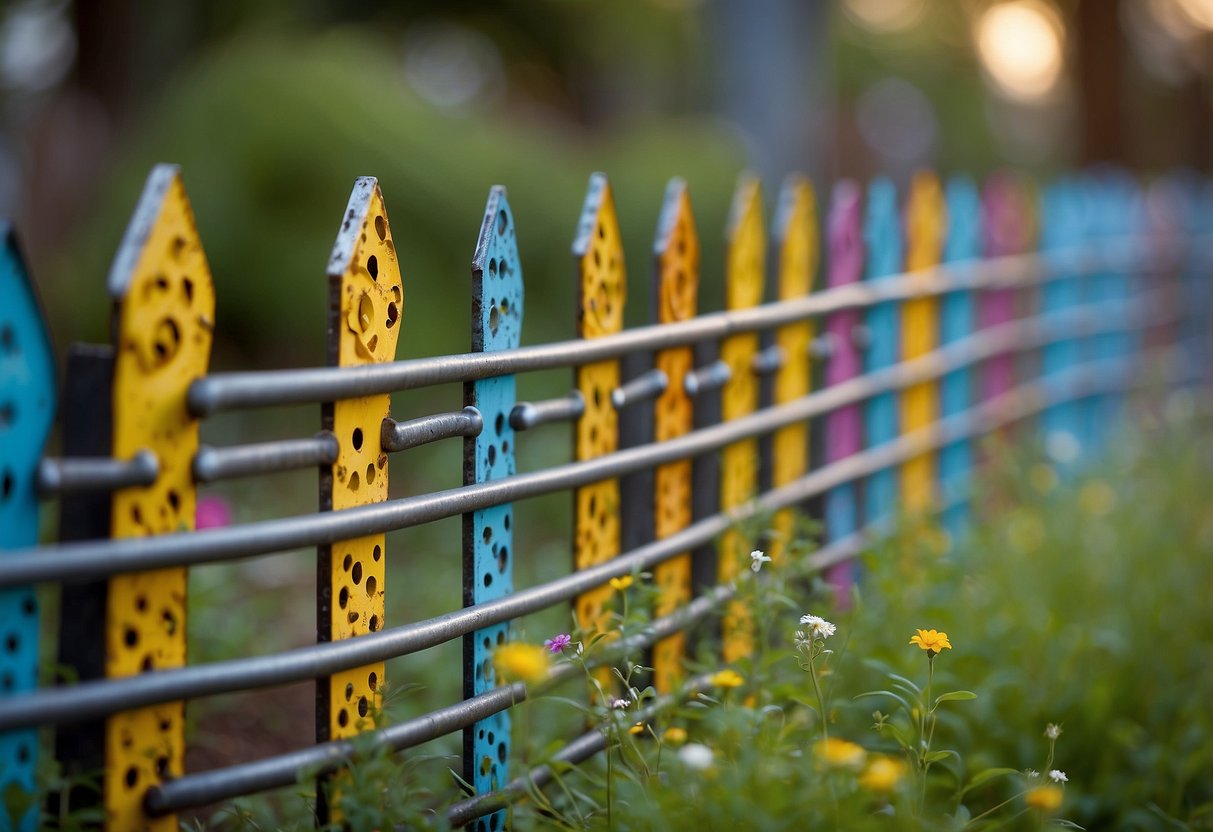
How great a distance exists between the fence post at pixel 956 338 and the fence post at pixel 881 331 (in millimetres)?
602

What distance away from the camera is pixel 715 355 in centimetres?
293

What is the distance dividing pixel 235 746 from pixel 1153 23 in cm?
2497

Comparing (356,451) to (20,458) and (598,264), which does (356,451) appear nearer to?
(20,458)

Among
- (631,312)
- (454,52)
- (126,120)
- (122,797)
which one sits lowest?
(122,797)

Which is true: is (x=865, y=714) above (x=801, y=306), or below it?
below

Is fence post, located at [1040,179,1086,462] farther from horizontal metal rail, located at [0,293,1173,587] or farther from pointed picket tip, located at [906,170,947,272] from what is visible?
horizontal metal rail, located at [0,293,1173,587]

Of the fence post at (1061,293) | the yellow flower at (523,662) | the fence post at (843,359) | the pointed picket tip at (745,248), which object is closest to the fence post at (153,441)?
the yellow flower at (523,662)

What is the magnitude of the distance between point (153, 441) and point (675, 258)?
4.65 feet

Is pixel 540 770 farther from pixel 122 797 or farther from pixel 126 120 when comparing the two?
pixel 126 120

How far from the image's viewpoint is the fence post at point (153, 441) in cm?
153

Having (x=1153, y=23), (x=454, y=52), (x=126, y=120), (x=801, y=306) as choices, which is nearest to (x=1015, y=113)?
(x=1153, y=23)

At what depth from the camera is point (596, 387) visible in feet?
8.01

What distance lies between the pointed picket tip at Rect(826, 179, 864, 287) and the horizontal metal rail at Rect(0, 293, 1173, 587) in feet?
1.12

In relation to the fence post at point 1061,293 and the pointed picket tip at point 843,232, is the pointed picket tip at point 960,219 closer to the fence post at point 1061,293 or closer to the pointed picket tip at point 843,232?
the pointed picket tip at point 843,232
